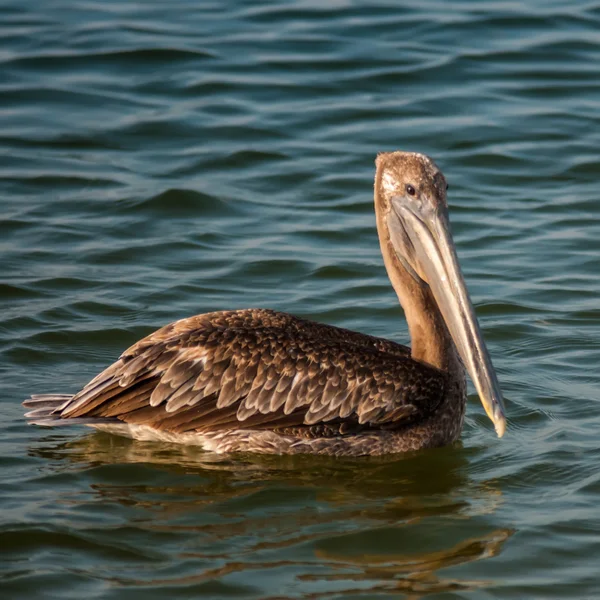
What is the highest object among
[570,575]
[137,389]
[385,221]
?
[385,221]

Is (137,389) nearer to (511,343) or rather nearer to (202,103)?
(511,343)

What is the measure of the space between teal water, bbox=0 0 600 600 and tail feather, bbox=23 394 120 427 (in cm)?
19

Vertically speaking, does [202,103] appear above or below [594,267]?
above

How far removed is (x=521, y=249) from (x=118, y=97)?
5.25m

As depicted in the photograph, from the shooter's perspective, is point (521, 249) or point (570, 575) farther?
point (521, 249)

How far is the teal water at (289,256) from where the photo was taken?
230 inches

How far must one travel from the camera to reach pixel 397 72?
1428 centimetres

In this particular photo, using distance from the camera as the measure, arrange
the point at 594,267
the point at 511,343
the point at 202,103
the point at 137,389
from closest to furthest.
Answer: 1. the point at 137,389
2. the point at 511,343
3. the point at 594,267
4. the point at 202,103

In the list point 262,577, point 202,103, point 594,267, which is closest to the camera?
point 262,577

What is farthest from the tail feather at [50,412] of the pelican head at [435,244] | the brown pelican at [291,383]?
the pelican head at [435,244]

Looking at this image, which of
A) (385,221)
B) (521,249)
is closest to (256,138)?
(521,249)

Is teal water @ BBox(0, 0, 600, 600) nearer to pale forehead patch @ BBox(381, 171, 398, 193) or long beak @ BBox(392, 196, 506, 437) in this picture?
long beak @ BBox(392, 196, 506, 437)

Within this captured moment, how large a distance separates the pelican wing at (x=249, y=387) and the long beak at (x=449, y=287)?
374 mm

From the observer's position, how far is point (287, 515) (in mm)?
6207
